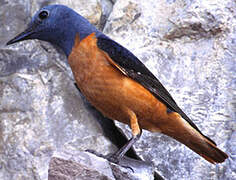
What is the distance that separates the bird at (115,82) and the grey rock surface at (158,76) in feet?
1.65

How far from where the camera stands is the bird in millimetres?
3447

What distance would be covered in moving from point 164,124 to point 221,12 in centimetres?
154

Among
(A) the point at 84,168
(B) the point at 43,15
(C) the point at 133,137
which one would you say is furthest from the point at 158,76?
(A) the point at 84,168

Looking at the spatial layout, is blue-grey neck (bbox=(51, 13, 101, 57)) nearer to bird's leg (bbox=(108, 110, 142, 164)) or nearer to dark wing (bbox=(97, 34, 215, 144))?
dark wing (bbox=(97, 34, 215, 144))

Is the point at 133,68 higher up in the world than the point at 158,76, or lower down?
higher up

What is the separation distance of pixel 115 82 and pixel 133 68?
0.25 meters

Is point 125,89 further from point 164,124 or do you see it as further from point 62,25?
point 62,25

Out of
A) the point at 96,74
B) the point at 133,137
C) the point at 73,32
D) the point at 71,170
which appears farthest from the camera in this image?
the point at 73,32

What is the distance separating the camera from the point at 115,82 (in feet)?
11.3

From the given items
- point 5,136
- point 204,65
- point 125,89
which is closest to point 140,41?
point 204,65

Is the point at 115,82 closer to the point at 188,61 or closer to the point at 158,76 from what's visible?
the point at 158,76

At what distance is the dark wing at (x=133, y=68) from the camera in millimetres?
3523

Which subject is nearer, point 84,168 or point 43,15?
point 84,168

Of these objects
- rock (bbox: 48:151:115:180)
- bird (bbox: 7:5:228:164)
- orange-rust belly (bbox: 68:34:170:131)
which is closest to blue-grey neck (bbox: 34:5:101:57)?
bird (bbox: 7:5:228:164)
